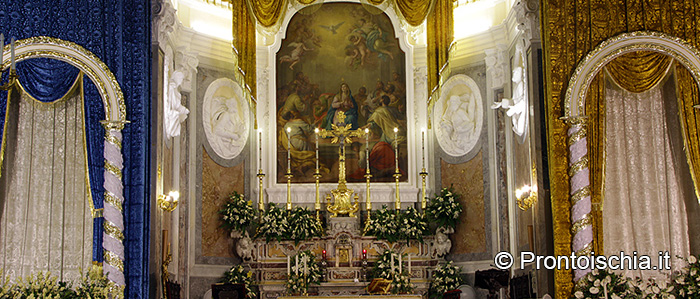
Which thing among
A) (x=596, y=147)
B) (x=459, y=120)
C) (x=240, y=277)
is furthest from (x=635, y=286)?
(x=240, y=277)

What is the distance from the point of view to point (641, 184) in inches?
498

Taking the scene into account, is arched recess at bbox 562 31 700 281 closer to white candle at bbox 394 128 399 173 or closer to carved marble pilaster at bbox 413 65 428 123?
white candle at bbox 394 128 399 173

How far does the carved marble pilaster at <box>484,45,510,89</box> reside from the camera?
50.9 feet

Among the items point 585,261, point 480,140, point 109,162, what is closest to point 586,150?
point 585,261

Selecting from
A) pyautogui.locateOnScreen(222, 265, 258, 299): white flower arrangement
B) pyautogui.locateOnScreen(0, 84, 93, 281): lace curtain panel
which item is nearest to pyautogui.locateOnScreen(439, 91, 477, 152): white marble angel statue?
pyautogui.locateOnScreen(222, 265, 258, 299): white flower arrangement

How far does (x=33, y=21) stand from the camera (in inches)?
483

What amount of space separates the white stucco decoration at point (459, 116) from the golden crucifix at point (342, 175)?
1.69 m

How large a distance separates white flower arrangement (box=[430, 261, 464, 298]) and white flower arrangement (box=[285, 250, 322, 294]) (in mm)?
2204

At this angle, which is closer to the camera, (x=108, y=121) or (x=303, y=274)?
(x=108, y=121)

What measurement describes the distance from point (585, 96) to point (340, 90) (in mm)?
6033

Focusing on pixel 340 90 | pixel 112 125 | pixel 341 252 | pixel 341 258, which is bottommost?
pixel 341 258

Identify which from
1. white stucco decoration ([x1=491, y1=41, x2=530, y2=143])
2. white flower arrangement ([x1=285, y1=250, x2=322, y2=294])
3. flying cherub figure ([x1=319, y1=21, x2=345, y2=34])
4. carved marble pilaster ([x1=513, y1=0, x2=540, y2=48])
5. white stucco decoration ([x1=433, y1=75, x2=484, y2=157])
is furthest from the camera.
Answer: flying cherub figure ([x1=319, y1=21, x2=345, y2=34])

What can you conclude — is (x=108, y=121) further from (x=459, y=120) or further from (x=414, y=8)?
(x=459, y=120)

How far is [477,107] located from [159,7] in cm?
669
